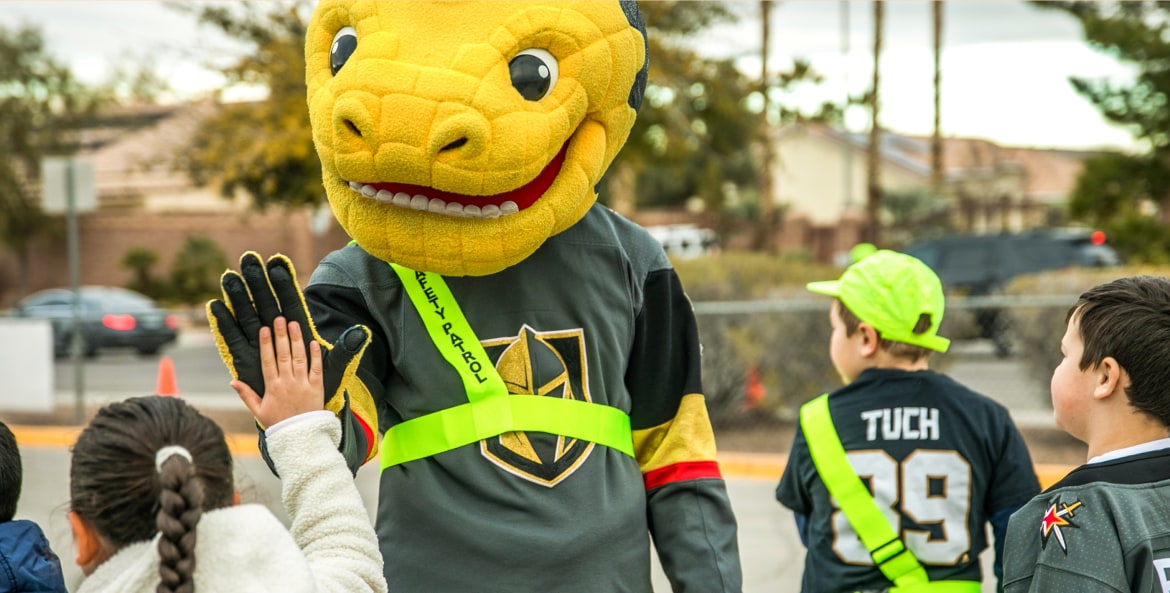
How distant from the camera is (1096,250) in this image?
15.3 meters

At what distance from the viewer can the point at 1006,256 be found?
15.5 metres

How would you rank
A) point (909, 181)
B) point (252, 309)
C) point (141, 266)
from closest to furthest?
point (252, 309), point (141, 266), point (909, 181)

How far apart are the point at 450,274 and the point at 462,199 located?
147 mm

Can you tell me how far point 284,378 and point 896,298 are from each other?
1.92 metres

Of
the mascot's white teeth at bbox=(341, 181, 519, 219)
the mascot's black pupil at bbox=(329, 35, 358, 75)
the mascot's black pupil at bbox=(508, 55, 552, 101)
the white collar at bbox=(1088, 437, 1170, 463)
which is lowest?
the white collar at bbox=(1088, 437, 1170, 463)

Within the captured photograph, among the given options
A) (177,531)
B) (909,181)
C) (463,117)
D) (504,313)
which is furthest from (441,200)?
(909,181)

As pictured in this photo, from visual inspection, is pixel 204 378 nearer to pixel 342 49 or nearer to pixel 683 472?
pixel 683 472

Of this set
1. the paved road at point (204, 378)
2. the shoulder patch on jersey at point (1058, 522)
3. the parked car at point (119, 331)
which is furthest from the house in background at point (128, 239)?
the shoulder patch on jersey at point (1058, 522)

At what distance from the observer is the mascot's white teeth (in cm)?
215

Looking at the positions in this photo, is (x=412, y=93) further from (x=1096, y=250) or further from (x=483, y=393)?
(x=1096, y=250)

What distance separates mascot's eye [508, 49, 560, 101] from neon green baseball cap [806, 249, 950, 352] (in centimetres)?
146

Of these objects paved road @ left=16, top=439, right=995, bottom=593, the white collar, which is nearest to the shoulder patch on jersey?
the white collar

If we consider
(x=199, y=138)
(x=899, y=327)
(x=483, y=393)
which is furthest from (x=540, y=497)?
(x=199, y=138)

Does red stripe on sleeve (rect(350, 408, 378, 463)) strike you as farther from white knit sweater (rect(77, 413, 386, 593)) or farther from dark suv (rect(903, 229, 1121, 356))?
dark suv (rect(903, 229, 1121, 356))
